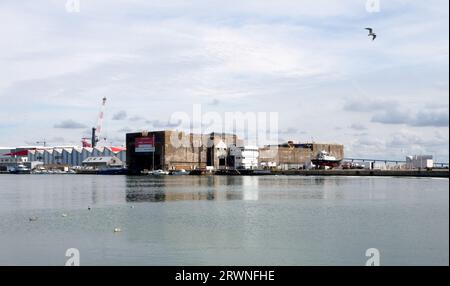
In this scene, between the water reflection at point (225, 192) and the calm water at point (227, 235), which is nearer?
the calm water at point (227, 235)

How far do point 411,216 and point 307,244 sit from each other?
18250 millimetres

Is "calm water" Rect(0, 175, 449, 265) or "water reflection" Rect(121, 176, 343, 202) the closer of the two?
"calm water" Rect(0, 175, 449, 265)

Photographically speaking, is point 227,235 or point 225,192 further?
point 225,192

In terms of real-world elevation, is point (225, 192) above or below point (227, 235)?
below
